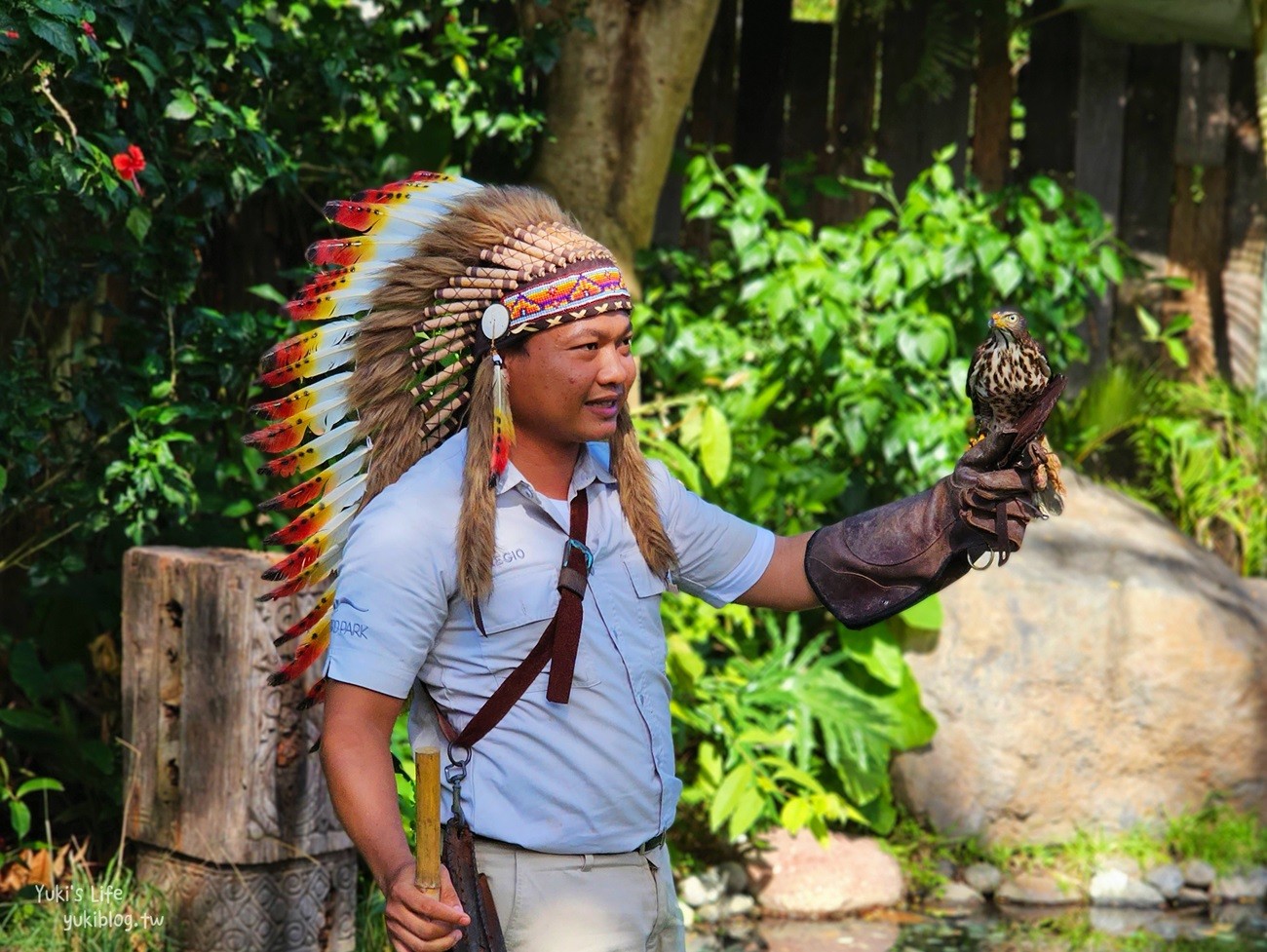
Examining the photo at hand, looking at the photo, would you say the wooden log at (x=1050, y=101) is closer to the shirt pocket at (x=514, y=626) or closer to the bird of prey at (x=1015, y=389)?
the bird of prey at (x=1015, y=389)

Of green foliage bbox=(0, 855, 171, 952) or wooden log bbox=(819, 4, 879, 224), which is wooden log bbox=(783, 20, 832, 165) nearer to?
wooden log bbox=(819, 4, 879, 224)

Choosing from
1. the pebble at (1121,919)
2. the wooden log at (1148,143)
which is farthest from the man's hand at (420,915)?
the wooden log at (1148,143)

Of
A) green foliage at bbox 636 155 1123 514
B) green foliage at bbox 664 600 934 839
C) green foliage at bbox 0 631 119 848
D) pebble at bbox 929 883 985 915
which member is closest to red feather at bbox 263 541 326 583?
green foliage at bbox 0 631 119 848

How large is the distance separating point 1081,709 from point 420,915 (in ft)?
12.3

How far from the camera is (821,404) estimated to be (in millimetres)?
5512

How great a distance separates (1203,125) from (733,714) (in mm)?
3413

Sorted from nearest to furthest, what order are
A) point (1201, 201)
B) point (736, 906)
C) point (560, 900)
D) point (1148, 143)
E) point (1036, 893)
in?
point (560, 900) → point (736, 906) → point (1036, 893) → point (1148, 143) → point (1201, 201)

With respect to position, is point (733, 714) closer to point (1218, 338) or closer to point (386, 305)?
point (386, 305)

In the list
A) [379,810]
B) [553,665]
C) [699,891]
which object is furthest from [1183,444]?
[379,810]

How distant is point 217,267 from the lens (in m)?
5.10

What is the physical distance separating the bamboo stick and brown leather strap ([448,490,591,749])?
0.22 m

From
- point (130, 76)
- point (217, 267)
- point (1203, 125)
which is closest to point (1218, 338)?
point (1203, 125)

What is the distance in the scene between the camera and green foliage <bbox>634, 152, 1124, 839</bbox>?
199 inches

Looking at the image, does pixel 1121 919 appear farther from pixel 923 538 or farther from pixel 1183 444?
pixel 923 538
